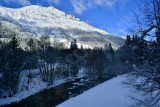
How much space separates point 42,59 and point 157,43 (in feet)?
265

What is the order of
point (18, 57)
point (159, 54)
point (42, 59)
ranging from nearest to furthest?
point (159, 54) → point (18, 57) → point (42, 59)

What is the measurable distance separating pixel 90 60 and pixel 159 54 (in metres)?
83.7

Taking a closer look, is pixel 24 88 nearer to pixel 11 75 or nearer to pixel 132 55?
pixel 11 75

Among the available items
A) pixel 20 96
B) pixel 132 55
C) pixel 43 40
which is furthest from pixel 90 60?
pixel 132 55

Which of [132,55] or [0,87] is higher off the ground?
[132,55]

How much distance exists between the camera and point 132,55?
1096cm

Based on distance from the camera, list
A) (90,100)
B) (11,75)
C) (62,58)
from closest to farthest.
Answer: (90,100), (11,75), (62,58)

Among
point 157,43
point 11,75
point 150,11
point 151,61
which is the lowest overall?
point 11,75

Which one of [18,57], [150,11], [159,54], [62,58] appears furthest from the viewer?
[62,58]

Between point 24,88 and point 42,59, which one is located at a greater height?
point 42,59

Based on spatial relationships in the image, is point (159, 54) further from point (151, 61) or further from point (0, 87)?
point (0, 87)

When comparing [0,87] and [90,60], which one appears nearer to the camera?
[0,87]

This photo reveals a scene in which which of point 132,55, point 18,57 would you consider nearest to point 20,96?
point 18,57

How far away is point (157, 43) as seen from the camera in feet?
33.8
